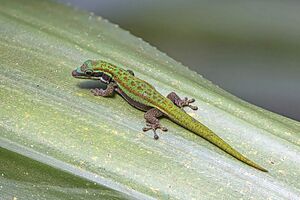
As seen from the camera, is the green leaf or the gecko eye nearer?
the green leaf

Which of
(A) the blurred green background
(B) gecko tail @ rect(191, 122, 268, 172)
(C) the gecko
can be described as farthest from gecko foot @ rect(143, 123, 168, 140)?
(A) the blurred green background

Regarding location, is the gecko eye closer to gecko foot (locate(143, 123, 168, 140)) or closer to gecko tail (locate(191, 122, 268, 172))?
gecko foot (locate(143, 123, 168, 140))

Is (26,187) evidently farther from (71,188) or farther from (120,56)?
(120,56)

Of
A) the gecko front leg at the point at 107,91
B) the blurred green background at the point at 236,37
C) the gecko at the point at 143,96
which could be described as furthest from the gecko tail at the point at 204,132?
the blurred green background at the point at 236,37

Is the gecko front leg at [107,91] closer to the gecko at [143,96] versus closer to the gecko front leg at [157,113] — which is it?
the gecko at [143,96]

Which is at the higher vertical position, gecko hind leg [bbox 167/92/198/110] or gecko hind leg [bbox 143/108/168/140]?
gecko hind leg [bbox 167/92/198/110]

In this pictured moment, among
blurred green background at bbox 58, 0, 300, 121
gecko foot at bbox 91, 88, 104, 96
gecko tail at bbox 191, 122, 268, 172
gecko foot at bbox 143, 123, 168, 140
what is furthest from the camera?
blurred green background at bbox 58, 0, 300, 121

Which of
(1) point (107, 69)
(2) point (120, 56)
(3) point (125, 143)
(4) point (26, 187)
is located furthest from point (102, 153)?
(1) point (107, 69)
